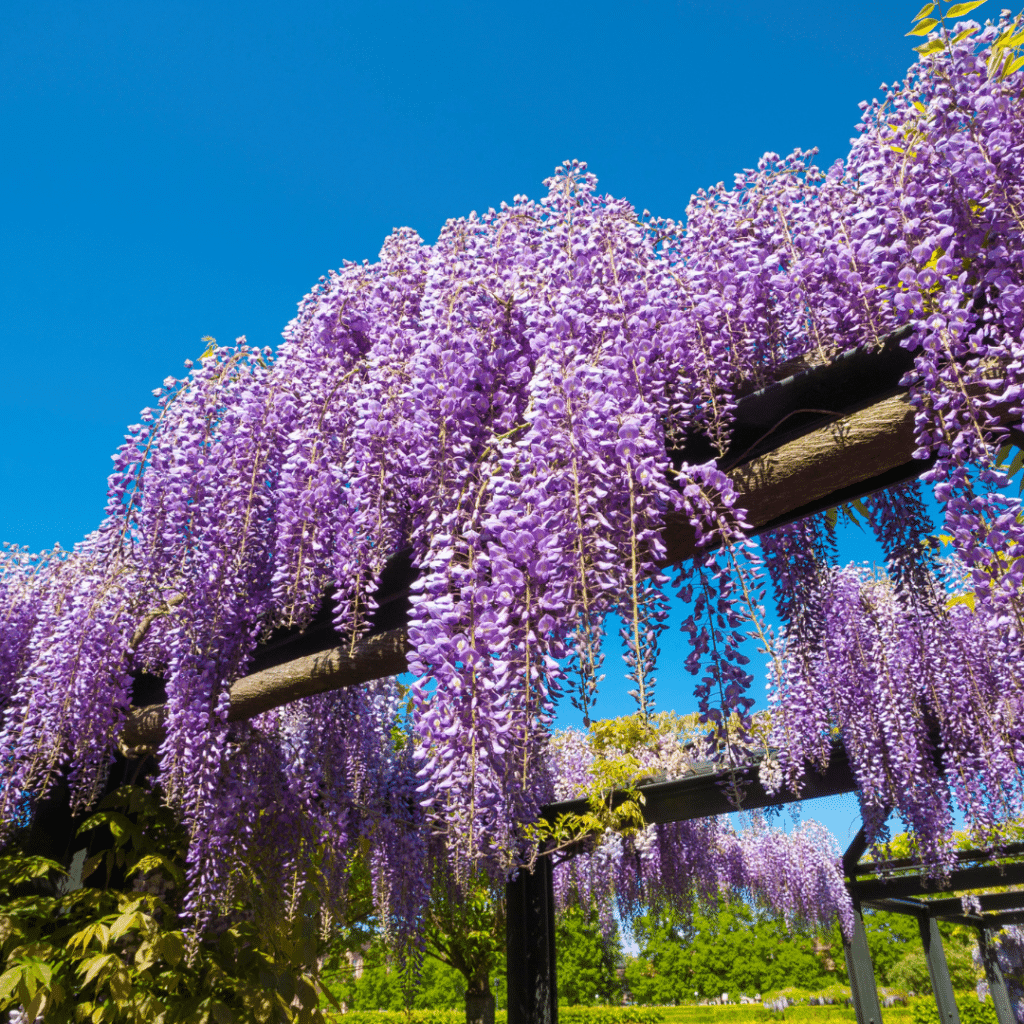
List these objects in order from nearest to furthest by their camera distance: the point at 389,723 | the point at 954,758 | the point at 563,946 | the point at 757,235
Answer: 1. the point at 757,235
2. the point at 954,758
3. the point at 389,723
4. the point at 563,946

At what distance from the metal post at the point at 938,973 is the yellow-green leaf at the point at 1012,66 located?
11504 millimetres

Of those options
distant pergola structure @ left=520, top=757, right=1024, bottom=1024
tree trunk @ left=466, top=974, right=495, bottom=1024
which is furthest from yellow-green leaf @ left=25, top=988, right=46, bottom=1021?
tree trunk @ left=466, top=974, right=495, bottom=1024

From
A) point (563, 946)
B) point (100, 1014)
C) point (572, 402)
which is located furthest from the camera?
point (563, 946)

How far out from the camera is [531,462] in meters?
1.97

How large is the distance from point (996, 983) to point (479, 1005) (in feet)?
28.3

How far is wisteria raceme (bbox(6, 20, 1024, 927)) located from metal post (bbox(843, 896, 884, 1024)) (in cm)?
714

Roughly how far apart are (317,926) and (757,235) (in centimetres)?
474

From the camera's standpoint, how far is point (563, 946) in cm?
1653

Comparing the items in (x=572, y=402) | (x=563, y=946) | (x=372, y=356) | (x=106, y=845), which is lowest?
(x=563, y=946)

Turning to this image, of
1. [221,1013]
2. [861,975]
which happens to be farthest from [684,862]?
[221,1013]

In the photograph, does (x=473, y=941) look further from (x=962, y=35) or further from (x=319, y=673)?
(x=962, y=35)

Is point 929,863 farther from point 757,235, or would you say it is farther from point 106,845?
point 106,845

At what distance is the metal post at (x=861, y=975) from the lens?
27.6ft

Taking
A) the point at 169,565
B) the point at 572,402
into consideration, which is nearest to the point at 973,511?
the point at 572,402
